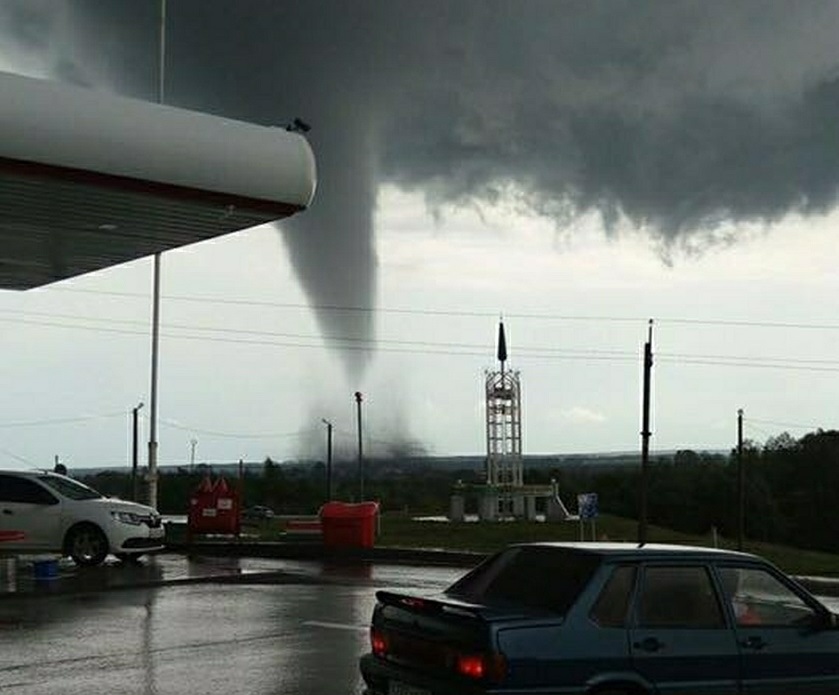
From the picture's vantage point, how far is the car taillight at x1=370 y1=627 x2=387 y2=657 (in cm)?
812

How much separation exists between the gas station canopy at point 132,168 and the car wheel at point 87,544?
4.92m

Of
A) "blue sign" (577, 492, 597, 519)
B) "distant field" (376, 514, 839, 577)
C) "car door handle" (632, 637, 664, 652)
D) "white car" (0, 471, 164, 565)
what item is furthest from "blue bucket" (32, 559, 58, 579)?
"car door handle" (632, 637, 664, 652)

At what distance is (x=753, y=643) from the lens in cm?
808

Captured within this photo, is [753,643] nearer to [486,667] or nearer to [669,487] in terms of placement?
[486,667]

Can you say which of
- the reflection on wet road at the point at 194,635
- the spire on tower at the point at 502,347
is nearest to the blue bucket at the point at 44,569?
the reflection on wet road at the point at 194,635

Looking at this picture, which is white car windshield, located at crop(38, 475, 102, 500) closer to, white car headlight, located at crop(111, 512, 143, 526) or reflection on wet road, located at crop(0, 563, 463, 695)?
white car headlight, located at crop(111, 512, 143, 526)

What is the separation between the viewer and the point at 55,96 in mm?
15250

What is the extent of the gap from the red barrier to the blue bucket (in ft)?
27.7

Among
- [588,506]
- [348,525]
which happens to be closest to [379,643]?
[588,506]

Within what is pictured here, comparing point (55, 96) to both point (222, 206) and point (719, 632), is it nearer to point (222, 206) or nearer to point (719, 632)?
point (222, 206)

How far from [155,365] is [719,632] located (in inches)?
799

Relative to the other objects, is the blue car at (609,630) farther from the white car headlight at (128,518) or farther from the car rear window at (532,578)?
the white car headlight at (128,518)

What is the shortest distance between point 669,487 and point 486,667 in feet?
221

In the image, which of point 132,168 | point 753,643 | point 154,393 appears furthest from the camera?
point 154,393
